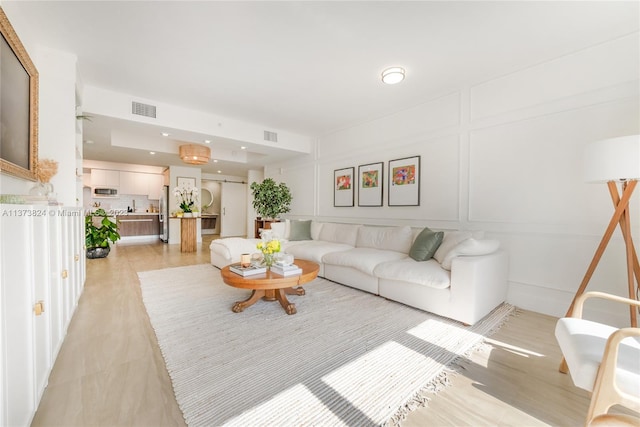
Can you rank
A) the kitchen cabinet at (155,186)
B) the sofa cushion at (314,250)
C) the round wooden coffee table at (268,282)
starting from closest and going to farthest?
the round wooden coffee table at (268,282) < the sofa cushion at (314,250) < the kitchen cabinet at (155,186)

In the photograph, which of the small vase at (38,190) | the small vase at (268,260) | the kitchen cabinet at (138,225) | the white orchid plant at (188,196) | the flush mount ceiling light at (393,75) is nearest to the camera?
the small vase at (38,190)

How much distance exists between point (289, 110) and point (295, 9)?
2151 mm

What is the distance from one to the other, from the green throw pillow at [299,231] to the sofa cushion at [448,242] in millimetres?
2620

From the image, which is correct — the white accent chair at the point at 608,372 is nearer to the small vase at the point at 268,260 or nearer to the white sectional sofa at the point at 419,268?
the white sectional sofa at the point at 419,268

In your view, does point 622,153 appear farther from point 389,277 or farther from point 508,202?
point 389,277

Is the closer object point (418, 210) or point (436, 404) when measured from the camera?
point (436, 404)

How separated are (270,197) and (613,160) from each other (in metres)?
5.25

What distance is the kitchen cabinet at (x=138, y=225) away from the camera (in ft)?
25.7

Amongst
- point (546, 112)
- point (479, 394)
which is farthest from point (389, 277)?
point (546, 112)

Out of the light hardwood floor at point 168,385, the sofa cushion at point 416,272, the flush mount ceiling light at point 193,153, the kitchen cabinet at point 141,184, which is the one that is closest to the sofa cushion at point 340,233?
the sofa cushion at point 416,272

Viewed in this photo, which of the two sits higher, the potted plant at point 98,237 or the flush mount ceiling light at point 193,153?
the flush mount ceiling light at point 193,153

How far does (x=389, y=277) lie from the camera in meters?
2.86

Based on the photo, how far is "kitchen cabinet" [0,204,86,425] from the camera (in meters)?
0.99

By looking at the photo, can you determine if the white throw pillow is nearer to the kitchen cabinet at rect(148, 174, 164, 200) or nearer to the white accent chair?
the white accent chair
